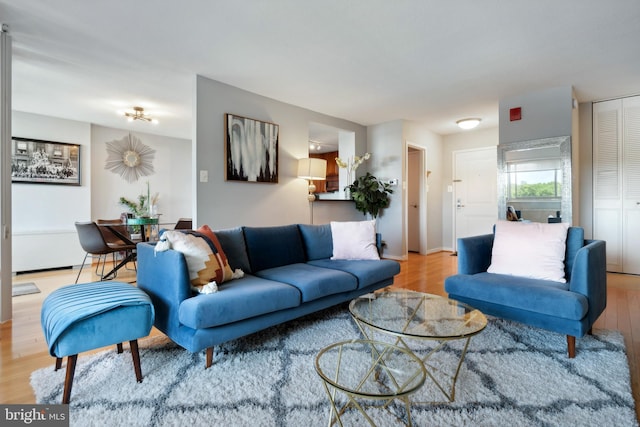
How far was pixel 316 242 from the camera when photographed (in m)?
3.16

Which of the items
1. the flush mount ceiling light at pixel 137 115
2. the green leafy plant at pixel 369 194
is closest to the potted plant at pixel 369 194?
the green leafy plant at pixel 369 194

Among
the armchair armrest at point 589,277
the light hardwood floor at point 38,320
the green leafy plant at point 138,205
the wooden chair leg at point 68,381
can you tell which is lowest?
the light hardwood floor at point 38,320

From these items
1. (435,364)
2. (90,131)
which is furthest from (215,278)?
(90,131)

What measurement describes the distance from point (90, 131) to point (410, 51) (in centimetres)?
531

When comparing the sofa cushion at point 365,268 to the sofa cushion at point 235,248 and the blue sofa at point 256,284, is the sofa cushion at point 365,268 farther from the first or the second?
the sofa cushion at point 235,248

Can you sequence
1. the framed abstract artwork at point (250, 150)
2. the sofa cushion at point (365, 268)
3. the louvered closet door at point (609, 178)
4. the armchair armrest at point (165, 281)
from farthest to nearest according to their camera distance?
the louvered closet door at point (609, 178)
the framed abstract artwork at point (250, 150)
the sofa cushion at point (365, 268)
the armchair armrest at point (165, 281)

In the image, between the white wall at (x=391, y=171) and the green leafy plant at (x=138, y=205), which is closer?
the white wall at (x=391, y=171)

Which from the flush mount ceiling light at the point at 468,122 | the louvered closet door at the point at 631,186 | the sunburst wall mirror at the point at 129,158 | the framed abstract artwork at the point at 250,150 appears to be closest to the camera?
the framed abstract artwork at the point at 250,150

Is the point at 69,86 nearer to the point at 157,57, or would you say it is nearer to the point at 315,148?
the point at 157,57

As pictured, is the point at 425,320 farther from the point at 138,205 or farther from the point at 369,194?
the point at 138,205

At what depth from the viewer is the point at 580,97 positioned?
430cm

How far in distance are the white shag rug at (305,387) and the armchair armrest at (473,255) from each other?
547mm

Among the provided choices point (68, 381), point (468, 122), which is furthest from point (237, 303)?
point (468, 122)

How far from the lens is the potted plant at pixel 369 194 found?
5.22 meters
